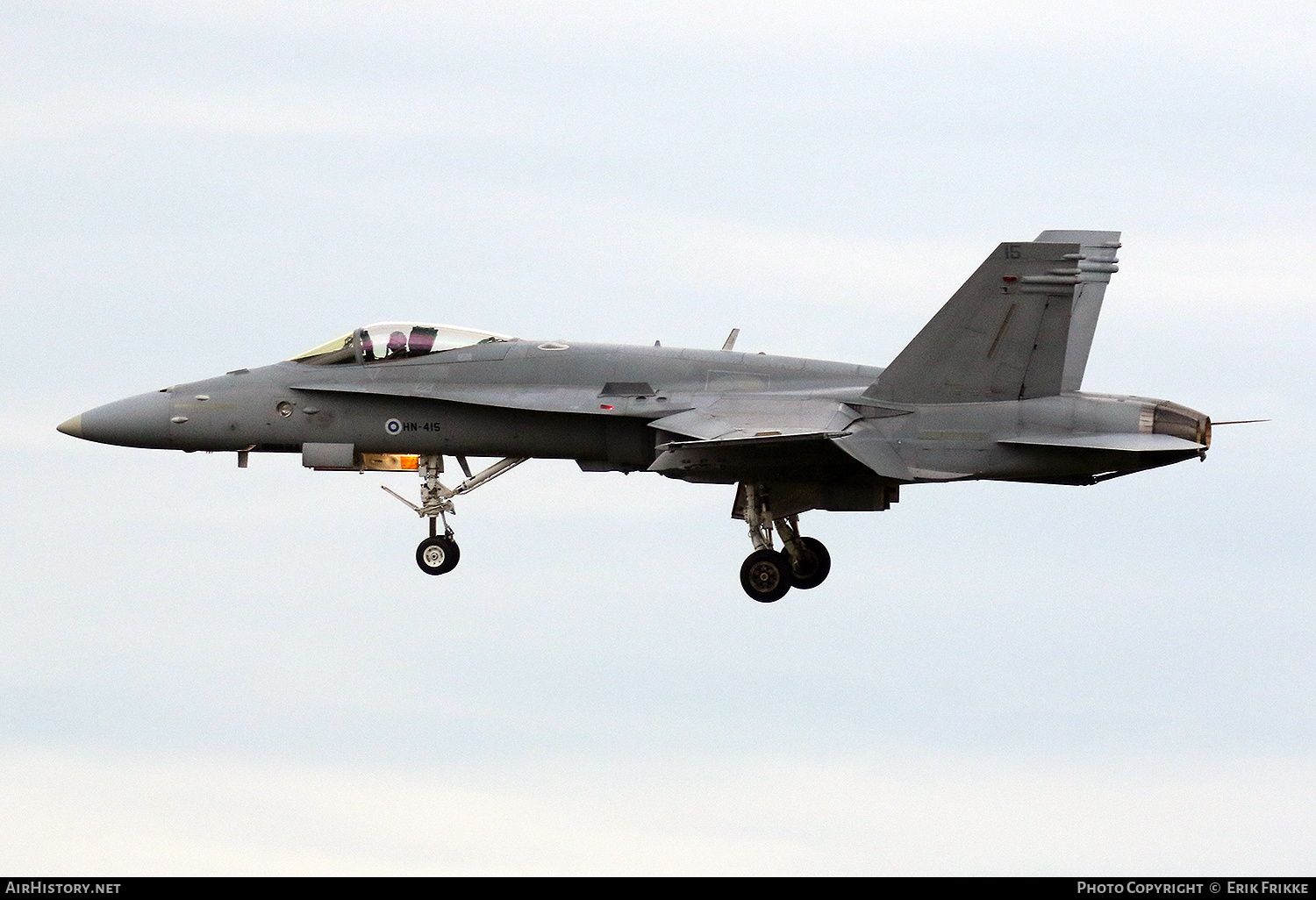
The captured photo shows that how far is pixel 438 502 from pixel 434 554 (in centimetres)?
67

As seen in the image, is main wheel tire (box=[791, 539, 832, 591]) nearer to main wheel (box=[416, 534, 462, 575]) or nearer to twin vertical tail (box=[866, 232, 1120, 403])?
twin vertical tail (box=[866, 232, 1120, 403])

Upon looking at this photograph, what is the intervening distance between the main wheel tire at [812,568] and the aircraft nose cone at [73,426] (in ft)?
30.8

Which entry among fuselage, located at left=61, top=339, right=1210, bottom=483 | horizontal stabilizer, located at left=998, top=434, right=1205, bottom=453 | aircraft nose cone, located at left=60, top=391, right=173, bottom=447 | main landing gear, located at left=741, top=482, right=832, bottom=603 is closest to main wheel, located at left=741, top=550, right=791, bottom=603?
main landing gear, located at left=741, top=482, right=832, bottom=603

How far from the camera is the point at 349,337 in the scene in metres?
29.3

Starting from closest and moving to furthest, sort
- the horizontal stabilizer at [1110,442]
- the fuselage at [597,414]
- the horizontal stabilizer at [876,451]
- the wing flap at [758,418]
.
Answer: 1. the horizontal stabilizer at [1110,442]
2. the horizontal stabilizer at [876,451]
3. the fuselage at [597,414]
4. the wing flap at [758,418]

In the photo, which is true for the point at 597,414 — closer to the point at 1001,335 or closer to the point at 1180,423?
the point at 1001,335

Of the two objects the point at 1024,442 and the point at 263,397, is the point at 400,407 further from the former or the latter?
the point at 1024,442

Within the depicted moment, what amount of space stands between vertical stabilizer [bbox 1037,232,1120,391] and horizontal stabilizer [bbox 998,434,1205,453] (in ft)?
8.82

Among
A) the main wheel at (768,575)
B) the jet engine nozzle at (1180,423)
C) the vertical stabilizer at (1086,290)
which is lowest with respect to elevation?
the main wheel at (768,575)

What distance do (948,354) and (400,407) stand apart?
22.9 feet

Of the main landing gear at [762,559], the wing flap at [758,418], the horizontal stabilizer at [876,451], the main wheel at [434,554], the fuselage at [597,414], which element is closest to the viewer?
the horizontal stabilizer at [876,451]

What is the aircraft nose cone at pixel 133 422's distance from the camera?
29.2 meters

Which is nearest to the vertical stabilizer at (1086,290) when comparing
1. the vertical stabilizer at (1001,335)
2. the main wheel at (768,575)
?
the vertical stabilizer at (1001,335)

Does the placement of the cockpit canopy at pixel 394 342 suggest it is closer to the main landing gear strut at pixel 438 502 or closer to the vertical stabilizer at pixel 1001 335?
the main landing gear strut at pixel 438 502
